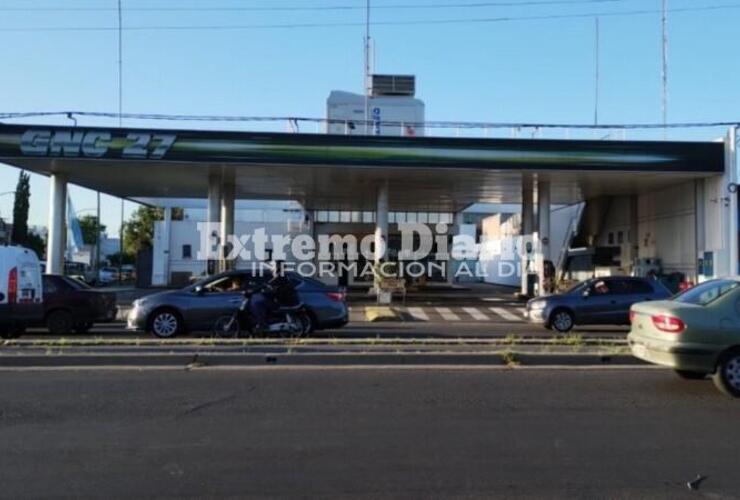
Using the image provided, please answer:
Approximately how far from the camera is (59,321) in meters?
17.0

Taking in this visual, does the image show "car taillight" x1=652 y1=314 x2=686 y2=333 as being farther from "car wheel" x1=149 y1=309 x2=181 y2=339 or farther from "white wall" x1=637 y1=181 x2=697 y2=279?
"white wall" x1=637 y1=181 x2=697 y2=279

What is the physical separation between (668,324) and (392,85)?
1226 inches

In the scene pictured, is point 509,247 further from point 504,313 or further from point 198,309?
point 198,309

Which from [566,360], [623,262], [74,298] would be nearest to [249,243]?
[623,262]

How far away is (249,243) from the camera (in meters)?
46.5

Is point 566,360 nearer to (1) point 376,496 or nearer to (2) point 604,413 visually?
(2) point 604,413

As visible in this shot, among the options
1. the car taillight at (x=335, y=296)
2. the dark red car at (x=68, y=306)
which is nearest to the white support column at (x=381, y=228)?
the car taillight at (x=335, y=296)

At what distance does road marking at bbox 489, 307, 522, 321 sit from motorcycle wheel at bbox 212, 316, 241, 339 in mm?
11302

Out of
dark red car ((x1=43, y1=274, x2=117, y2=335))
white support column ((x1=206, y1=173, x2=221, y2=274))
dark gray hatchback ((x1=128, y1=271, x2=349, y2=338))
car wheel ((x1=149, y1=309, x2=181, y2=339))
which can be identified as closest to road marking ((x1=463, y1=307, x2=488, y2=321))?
dark gray hatchback ((x1=128, y1=271, x2=349, y2=338))

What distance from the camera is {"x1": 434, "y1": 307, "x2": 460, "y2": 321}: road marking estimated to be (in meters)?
23.9

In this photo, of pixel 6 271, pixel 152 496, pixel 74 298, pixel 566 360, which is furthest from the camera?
pixel 74 298

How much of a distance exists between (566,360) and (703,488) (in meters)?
5.59

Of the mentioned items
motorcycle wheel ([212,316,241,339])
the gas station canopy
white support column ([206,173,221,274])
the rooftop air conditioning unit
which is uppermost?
the rooftop air conditioning unit

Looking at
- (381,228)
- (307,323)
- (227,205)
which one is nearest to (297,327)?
(307,323)
